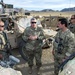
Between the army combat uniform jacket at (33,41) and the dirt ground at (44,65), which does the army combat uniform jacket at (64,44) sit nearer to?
the army combat uniform jacket at (33,41)

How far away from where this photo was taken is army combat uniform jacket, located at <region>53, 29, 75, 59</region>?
18.8 ft

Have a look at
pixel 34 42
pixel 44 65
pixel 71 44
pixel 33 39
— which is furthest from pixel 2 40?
pixel 44 65

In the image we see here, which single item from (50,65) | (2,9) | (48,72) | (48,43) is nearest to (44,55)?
(48,43)

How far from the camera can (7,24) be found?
437 inches

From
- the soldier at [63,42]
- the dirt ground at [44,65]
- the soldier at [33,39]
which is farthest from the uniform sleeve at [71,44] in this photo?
the dirt ground at [44,65]

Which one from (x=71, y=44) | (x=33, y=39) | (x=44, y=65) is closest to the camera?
(x=71, y=44)

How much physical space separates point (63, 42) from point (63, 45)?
0.24 ft

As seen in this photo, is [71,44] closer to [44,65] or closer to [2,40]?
[2,40]

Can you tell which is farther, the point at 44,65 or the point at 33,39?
the point at 44,65

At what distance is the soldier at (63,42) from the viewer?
225 inches

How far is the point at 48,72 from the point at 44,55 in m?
2.17

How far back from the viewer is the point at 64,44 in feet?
19.2

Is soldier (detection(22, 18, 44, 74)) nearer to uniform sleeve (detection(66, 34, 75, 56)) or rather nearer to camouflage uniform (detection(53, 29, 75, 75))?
camouflage uniform (detection(53, 29, 75, 75))

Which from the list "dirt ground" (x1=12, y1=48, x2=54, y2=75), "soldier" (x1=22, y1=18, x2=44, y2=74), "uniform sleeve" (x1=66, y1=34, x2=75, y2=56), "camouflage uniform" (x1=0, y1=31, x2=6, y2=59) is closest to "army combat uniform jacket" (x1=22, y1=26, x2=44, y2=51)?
"soldier" (x1=22, y1=18, x2=44, y2=74)
